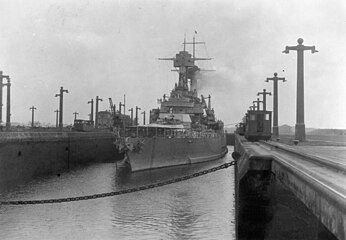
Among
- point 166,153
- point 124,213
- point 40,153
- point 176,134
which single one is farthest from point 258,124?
point 124,213

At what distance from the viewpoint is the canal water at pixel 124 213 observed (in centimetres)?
1518

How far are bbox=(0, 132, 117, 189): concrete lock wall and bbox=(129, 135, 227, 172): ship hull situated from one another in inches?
285

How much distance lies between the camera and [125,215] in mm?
17938

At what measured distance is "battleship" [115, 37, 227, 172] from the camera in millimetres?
32594

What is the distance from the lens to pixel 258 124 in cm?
4134

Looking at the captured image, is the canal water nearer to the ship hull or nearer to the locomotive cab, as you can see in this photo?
the ship hull

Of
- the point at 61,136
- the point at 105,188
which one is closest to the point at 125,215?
the point at 105,188

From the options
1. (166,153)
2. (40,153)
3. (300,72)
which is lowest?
(40,153)

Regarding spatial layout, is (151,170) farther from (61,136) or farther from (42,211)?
(42,211)

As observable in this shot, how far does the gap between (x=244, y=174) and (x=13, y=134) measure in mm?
21508

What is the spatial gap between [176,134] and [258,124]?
9.22m

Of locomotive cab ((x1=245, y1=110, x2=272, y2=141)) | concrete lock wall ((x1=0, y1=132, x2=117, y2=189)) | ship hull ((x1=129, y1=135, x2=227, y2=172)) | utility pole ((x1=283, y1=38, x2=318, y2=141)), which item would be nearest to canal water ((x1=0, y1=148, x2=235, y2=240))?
concrete lock wall ((x1=0, y1=132, x2=117, y2=189))

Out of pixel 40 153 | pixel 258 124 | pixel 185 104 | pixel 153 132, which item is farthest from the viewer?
pixel 185 104

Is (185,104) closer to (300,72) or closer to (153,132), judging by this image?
(153,132)
